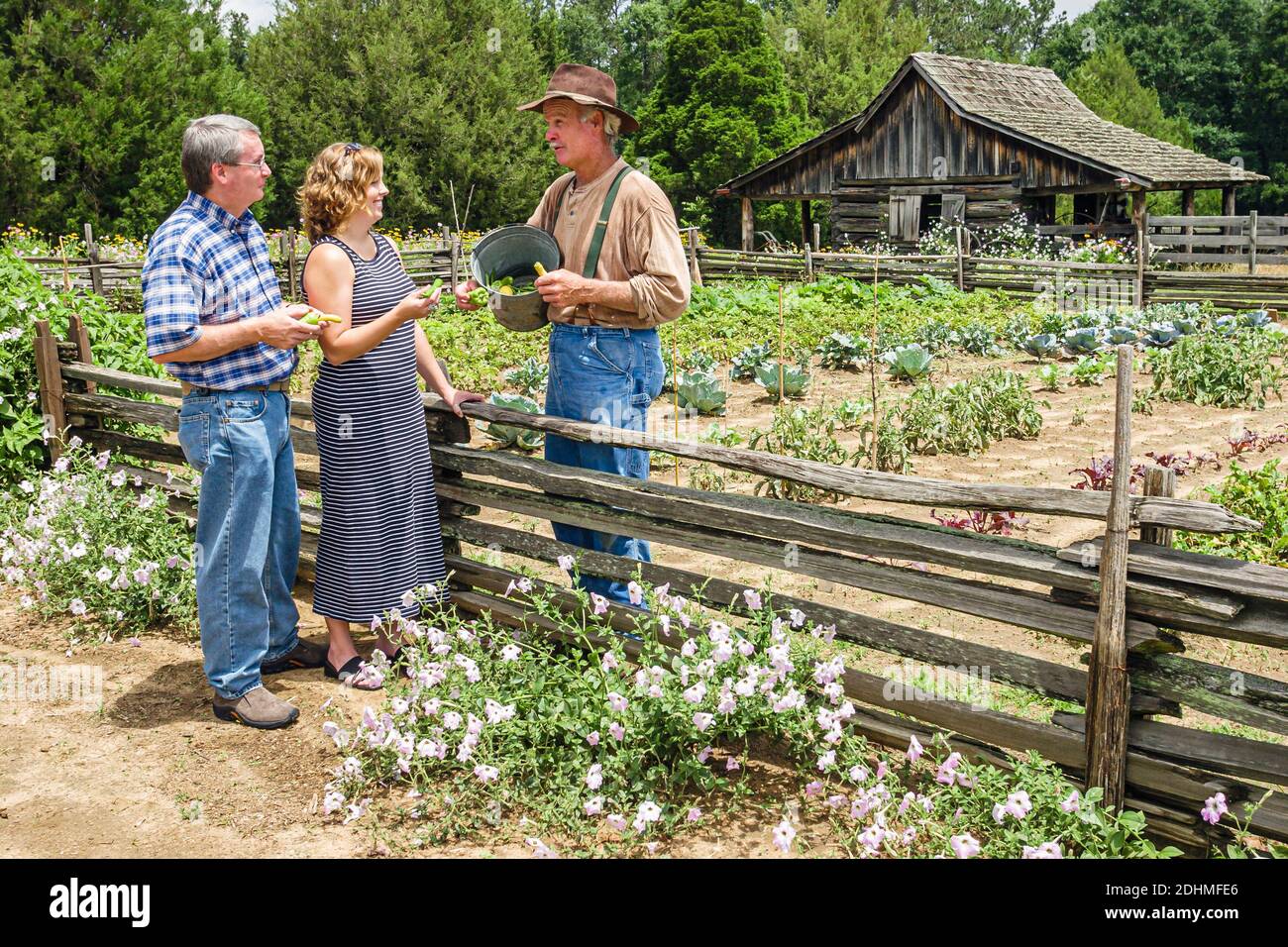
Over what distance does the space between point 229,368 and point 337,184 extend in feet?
2.39

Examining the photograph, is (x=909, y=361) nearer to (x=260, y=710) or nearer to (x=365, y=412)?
(x=365, y=412)

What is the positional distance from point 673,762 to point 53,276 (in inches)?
750

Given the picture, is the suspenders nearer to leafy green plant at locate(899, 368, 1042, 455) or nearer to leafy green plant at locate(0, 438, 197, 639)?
leafy green plant at locate(0, 438, 197, 639)

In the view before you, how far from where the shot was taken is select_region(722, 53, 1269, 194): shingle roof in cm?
2259

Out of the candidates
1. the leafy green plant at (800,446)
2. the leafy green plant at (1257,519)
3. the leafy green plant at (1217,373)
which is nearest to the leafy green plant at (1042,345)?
the leafy green plant at (1217,373)

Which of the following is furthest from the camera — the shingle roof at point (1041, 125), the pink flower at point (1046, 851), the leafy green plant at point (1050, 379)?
the shingle roof at point (1041, 125)

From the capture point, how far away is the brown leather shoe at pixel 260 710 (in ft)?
13.9

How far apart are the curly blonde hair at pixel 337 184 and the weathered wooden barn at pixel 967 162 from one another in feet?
64.9

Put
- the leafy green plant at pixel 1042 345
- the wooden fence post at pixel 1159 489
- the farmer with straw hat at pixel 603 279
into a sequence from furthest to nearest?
the leafy green plant at pixel 1042 345 → the farmer with straw hat at pixel 603 279 → the wooden fence post at pixel 1159 489

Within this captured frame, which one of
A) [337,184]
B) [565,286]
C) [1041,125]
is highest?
[1041,125]

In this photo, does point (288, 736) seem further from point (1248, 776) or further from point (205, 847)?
point (1248, 776)

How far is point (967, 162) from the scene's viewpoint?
24.2 m

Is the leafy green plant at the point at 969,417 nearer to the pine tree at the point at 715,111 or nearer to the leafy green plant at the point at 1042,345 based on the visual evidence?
the leafy green plant at the point at 1042,345

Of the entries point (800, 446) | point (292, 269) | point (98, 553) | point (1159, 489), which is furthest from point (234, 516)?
point (292, 269)
